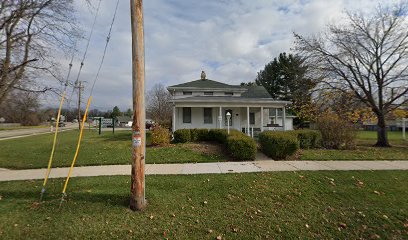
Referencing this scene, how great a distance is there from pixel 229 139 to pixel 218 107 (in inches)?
371

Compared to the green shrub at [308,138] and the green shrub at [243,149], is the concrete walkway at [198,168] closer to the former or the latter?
the green shrub at [243,149]

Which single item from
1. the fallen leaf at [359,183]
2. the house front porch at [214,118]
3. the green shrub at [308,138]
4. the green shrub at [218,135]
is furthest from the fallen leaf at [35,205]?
the house front porch at [214,118]

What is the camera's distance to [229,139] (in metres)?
10.2

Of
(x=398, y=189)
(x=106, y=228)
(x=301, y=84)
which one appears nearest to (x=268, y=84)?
(x=301, y=84)

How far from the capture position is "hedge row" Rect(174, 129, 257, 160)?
9.64m

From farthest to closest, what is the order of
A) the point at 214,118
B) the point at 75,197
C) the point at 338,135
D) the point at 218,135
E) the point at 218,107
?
the point at 214,118 < the point at 218,107 < the point at 218,135 < the point at 338,135 < the point at 75,197

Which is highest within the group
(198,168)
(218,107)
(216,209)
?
(218,107)

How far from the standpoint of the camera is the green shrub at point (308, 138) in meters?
12.7

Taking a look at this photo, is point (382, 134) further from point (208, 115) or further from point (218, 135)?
point (208, 115)

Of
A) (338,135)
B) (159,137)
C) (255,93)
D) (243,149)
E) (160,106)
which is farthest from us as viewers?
(160,106)

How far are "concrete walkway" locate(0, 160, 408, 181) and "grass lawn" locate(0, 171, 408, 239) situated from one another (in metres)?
0.96

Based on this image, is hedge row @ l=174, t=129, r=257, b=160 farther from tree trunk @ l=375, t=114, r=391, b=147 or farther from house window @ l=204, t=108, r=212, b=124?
tree trunk @ l=375, t=114, r=391, b=147

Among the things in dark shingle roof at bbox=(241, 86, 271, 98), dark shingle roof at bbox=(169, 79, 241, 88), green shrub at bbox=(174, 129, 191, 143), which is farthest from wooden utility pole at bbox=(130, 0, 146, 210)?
dark shingle roof at bbox=(241, 86, 271, 98)

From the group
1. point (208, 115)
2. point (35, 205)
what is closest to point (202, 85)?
point (208, 115)
